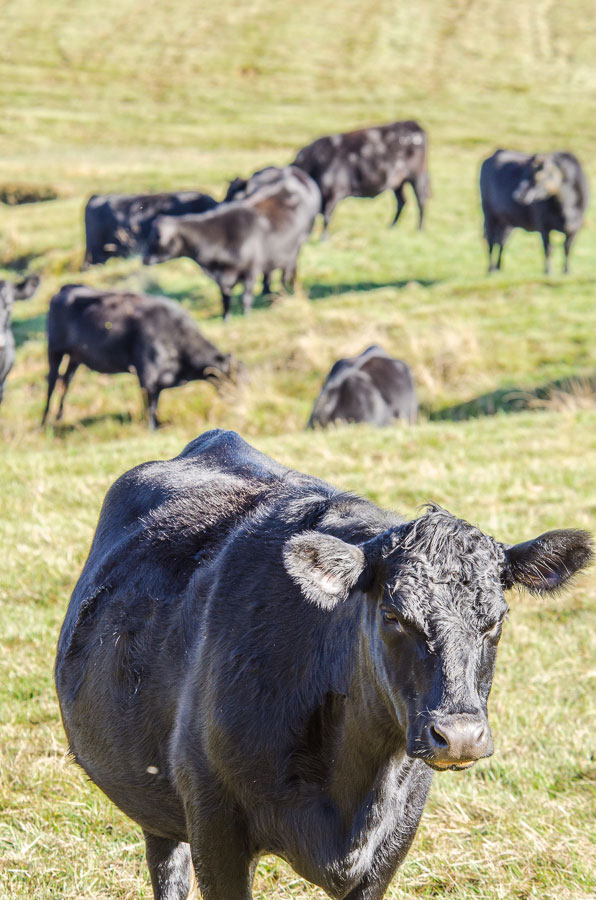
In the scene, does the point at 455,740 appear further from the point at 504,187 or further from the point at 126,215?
the point at 126,215

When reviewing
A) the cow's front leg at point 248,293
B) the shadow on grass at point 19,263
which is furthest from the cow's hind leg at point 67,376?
the shadow on grass at point 19,263

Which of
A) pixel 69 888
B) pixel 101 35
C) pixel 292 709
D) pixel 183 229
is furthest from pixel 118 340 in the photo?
pixel 101 35

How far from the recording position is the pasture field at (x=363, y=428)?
4133mm

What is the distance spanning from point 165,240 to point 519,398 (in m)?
7.54

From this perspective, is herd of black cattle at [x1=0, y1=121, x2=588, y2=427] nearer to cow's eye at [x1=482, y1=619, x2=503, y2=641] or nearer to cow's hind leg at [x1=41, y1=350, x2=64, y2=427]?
cow's hind leg at [x1=41, y1=350, x2=64, y2=427]

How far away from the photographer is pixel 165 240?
17.4 meters

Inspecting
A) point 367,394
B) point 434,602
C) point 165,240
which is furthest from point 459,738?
point 165,240

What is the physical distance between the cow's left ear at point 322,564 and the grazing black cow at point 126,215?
20822mm

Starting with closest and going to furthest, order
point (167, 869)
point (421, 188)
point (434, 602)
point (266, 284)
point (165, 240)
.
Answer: point (434, 602) < point (167, 869) < point (165, 240) < point (266, 284) < point (421, 188)

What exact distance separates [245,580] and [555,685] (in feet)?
9.63

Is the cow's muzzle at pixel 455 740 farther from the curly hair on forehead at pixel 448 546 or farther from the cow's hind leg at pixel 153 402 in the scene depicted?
the cow's hind leg at pixel 153 402

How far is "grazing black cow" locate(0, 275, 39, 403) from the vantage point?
11530mm

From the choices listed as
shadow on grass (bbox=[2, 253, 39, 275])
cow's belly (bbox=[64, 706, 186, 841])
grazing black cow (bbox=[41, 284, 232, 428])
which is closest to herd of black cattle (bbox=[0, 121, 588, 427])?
grazing black cow (bbox=[41, 284, 232, 428])

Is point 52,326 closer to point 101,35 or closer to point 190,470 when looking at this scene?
point 190,470
